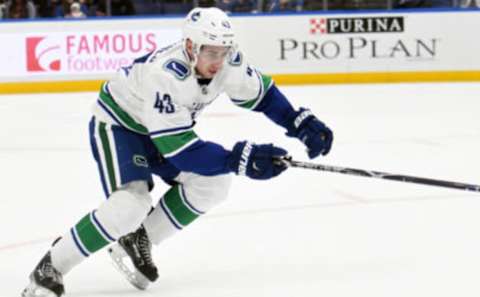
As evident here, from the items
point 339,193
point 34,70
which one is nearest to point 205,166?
point 339,193

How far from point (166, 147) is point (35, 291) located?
0.64m

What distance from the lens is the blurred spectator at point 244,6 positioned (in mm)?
10633

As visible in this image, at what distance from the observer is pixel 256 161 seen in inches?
120

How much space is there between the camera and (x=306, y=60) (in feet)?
34.5

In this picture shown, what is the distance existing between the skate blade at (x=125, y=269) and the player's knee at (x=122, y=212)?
0.85 feet

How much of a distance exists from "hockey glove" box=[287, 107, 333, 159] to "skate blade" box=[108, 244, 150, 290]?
691mm

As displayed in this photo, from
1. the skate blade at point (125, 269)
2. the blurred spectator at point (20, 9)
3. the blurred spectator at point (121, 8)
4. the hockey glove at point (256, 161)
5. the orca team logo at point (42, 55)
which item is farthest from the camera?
the blurred spectator at point (121, 8)

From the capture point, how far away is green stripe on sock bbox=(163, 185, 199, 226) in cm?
350

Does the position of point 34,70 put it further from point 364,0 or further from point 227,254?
point 227,254

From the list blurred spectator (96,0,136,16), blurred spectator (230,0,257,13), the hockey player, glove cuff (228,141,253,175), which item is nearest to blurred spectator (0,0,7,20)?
blurred spectator (96,0,136,16)

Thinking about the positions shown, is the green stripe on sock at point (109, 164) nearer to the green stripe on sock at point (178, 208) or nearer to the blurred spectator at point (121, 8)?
the green stripe on sock at point (178, 208)

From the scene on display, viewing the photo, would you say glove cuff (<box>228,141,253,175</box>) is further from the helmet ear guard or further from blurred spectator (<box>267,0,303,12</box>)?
blurred spectator (<box>267,0,303,12</box>)

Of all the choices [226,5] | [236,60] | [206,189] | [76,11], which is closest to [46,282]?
[206,189]

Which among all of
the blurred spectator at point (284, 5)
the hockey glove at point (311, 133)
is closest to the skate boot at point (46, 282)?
the hockey glove at point (311, 133)
